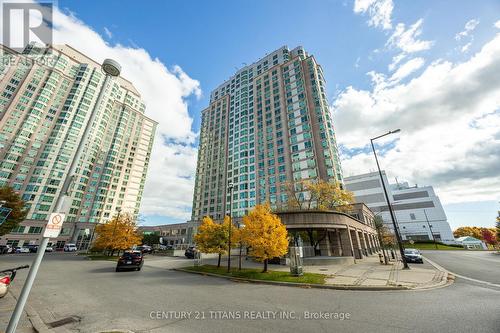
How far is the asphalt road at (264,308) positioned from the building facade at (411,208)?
247 feet

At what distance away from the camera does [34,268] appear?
14.9 ft

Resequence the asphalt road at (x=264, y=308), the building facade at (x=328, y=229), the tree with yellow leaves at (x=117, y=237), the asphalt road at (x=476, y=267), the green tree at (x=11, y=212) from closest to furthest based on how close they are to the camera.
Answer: the asphalt road at (x=264, y=308) → the asphalt road at (x=476, y=267) → the building facade at (x=328, y=229) → the green tree at (x=11, y=212) → the tree with yellow leaves at (x=117, y=237)

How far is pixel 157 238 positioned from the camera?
78.8 metres

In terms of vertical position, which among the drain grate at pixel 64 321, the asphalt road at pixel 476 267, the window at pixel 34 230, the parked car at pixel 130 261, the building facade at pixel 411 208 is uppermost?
the building facade at pixel 411 208

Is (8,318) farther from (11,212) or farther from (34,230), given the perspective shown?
(34,230)

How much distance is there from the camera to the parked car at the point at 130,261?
19422 millimetres

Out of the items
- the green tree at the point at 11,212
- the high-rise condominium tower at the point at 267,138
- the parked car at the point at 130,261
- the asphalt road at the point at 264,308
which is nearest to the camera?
the asphalt road at the point at 264,308

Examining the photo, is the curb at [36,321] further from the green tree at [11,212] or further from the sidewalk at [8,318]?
the green tree at [11,212]

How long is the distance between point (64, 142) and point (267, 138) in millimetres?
73335

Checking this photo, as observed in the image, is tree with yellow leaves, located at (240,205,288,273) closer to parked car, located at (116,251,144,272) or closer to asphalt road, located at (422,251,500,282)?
parked car, located at (116,251,144,272)

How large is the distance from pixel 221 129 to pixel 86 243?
65169 mm

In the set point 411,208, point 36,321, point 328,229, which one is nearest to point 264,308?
point 36,321

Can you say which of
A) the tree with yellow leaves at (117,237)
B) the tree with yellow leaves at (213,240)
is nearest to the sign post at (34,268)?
the tree with yellow leaves at (213,240)

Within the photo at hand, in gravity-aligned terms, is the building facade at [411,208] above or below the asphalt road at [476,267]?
above
